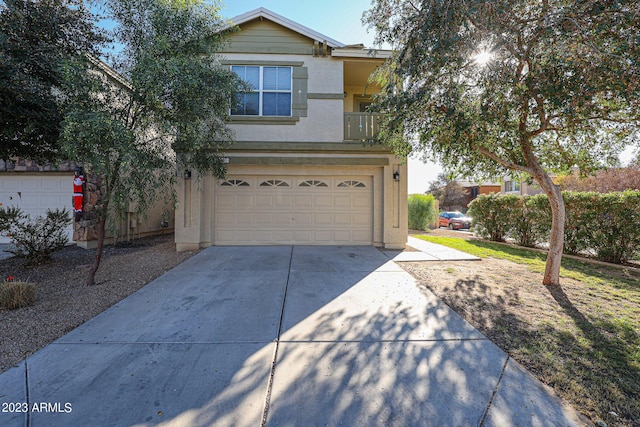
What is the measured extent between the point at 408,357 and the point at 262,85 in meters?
8.71

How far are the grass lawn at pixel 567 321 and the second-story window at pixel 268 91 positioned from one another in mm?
6263

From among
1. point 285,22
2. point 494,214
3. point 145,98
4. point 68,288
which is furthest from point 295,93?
point 494,214

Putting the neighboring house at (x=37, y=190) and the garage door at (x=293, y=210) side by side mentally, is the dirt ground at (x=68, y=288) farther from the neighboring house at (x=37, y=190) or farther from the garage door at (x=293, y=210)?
the garage door at (x=293, y=210)

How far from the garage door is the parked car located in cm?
1546

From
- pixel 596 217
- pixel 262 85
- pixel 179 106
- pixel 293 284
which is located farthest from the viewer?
pixel 262 85

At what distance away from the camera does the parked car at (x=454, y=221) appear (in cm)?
2214

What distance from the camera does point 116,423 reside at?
2.19m

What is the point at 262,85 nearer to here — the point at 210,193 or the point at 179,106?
the point at 210,193

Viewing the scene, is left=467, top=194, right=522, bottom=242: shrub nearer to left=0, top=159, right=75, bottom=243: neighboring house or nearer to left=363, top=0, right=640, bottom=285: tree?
left=363, top=0, right=640, bottom=285: tree

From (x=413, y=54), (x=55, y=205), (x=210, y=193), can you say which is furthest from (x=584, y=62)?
(x=55, y=205)

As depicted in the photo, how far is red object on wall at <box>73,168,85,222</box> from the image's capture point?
29.1 ft

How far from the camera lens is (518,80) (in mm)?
5227

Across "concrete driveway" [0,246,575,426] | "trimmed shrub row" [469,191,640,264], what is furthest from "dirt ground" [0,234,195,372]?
"trimmed shrub row" [469,191,640,264]

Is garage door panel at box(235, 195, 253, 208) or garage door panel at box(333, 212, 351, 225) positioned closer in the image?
garage door panel at box(235, 195, 253, 208)
